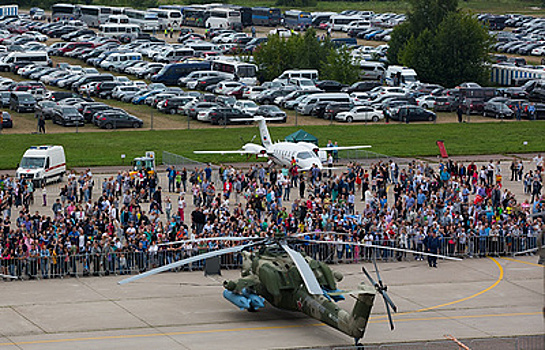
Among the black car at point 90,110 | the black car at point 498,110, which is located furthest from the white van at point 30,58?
the black car at point 498,110

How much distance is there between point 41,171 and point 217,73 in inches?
1508

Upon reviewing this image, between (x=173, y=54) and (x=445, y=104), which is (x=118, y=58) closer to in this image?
(x=173, y=54)

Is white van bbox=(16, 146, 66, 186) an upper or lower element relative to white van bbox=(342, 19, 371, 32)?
lower

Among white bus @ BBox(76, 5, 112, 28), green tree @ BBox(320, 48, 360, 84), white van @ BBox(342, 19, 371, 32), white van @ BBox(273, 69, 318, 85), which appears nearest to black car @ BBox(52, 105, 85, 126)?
white van @ BBox(273, 69, 318, 85)

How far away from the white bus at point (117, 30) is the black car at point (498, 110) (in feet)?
166

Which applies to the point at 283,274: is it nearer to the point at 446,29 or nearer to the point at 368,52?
the point at 446,29

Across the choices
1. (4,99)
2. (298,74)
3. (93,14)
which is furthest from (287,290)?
(93,14)

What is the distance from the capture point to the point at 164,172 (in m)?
53.8

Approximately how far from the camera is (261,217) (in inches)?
1709

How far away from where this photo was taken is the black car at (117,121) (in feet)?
217

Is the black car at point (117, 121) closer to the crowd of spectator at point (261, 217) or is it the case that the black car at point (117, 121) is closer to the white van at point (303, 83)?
the crowd of spectator at point (261, 217)

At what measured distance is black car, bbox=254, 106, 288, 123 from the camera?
70125mm

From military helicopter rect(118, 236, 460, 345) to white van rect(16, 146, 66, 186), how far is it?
2064 centimetres

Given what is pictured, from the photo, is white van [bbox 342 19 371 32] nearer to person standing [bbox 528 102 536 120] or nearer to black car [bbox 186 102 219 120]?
person standing [bbox 528 102 536 120]
